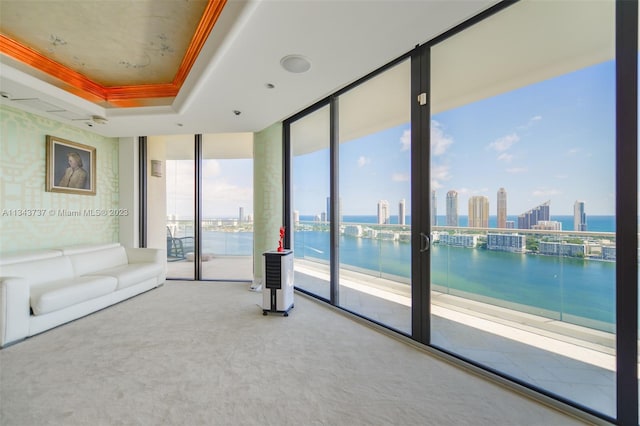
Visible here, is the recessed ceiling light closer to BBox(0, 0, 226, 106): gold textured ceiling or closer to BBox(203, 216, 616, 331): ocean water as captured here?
BBox(0, 0, 226, 106): gold textured ceiling

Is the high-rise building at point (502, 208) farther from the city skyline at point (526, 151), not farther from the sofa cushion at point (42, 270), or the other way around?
the sofa cushion at point (42, 270)

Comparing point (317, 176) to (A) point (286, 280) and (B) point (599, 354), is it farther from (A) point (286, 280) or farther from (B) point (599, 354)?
(B) point (599, 354)

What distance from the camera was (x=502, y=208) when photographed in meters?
2.74

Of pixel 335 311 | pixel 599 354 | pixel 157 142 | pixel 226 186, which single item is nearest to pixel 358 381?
pixel 335 311

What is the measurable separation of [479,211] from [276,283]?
8.12 ft

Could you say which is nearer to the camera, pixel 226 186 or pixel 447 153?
pixel 447 153

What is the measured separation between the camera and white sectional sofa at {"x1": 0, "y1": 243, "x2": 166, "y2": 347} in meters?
2.67

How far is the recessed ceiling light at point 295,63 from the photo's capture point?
255 centimetres

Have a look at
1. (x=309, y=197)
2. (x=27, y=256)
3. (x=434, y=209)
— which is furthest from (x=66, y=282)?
(x=434, y=209)

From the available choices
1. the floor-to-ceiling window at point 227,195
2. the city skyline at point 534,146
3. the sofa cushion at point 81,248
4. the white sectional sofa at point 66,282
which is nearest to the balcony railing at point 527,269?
the city skyline at point 534,146

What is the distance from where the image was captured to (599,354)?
230 centimetres

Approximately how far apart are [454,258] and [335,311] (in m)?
1.60

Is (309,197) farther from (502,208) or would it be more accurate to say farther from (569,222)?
(569,222)

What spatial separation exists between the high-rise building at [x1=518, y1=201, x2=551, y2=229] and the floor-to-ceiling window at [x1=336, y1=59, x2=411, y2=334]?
118 centimetres
